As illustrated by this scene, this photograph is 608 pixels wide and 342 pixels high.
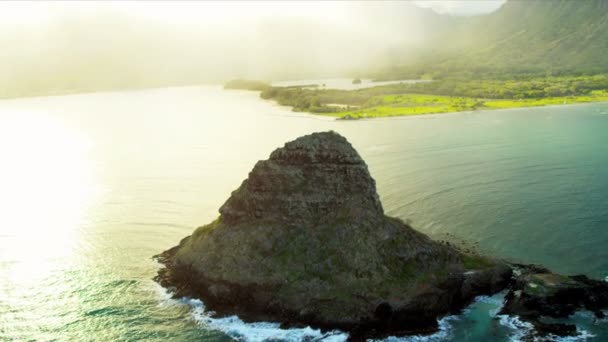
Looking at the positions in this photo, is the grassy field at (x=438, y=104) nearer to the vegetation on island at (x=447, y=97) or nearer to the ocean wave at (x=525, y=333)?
the vegetation on island at (x=447, y=97)

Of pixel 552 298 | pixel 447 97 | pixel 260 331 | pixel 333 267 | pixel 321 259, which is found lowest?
pixel 260 331

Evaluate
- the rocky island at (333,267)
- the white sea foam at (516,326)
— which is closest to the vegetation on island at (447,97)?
the rocky island at (333,267)

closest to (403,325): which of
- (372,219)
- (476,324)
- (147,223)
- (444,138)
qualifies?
(476,324)

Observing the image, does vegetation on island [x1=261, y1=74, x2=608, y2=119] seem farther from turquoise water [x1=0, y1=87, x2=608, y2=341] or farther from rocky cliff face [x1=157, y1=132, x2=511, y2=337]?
rocky cliff face [x1=157, y1=132, x2=511, y2=337]

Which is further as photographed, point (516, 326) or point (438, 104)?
point (438, 104)

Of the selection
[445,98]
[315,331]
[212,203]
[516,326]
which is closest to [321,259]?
[315,331]

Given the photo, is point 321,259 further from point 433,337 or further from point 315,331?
point 433,337
